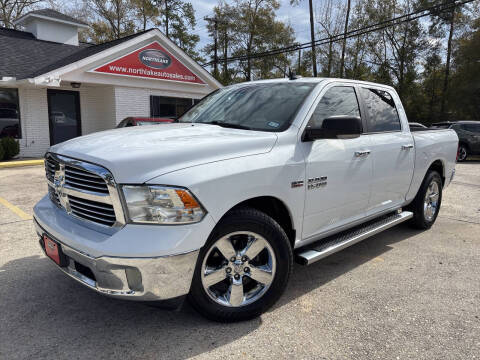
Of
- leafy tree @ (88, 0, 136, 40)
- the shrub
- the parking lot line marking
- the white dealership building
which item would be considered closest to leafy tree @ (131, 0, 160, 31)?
leafy tree @ (88, 0, 136, 40)

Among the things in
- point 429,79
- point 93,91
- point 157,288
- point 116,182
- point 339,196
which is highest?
point 429,79

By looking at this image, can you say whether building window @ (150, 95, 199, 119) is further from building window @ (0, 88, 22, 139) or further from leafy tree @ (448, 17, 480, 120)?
leafy tree @ (448, 17, 480, 120)

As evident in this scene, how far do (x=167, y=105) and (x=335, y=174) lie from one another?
14.7m

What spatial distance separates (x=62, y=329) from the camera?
2691 mm

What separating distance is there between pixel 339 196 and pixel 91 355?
2271 mm

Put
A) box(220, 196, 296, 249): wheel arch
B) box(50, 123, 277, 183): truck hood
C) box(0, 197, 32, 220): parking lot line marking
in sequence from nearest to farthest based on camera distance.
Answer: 1. box(50, 123, 277, 183): truck hood
2. box(220, 196, 296, 249): wheel arch
3. box(0, 197, 32, 220): parking lot line marking

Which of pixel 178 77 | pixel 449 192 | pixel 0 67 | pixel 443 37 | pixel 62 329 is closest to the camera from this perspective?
pixel 62 329

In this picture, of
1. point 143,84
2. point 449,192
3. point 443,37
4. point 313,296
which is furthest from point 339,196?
point 443,37

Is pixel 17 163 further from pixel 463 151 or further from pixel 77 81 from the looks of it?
pixel 463 151

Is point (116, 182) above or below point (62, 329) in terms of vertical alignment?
above

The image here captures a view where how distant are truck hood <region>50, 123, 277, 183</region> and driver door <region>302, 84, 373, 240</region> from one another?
Answer: 1.70ft

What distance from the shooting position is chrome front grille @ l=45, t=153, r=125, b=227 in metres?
2.32

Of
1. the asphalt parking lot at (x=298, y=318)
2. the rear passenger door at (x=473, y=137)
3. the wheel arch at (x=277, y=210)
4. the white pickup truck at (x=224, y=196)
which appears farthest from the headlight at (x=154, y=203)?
the rear passenger door at (x=473, y=137)

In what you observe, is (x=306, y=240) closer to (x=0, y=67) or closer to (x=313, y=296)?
(x=313, y=296)
